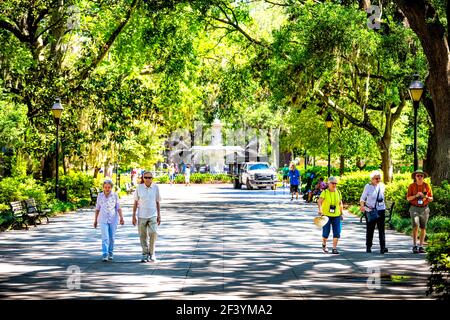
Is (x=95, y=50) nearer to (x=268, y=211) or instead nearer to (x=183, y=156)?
(x=268, y=211)

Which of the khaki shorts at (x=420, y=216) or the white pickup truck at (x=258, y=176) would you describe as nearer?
the khaki shorts at (x=420, y=216)

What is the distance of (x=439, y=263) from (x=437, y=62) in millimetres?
13582

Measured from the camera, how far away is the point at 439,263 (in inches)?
385

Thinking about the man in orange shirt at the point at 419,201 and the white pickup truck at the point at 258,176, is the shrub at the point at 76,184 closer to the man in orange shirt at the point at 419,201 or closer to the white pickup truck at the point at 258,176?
the white pickup truck at the point at 258,176

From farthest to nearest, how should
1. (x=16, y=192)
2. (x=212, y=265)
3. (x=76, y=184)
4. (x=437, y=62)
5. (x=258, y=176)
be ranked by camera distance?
(x=258, y=176) < (x=76, y=184) < (x=16, y=192) < (x=437, y=62) < (x=212, y=265)

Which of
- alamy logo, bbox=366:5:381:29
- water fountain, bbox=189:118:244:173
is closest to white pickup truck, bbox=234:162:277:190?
water fountain, bbox=189:118:244:173

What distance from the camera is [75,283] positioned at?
1217 centimetres

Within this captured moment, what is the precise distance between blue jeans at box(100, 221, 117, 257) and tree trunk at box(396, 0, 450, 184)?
36.9 ft

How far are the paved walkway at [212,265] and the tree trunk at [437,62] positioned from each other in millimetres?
3148

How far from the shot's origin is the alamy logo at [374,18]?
29228 millimetres

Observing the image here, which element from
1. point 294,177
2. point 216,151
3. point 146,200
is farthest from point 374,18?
point 216,151

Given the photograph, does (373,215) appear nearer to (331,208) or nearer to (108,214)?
(331,208)

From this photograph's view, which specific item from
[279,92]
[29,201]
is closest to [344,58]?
[279,92]

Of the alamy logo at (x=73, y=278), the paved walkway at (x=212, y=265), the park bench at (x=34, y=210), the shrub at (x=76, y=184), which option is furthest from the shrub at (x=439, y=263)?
the shrub at (x=76, y=184)
